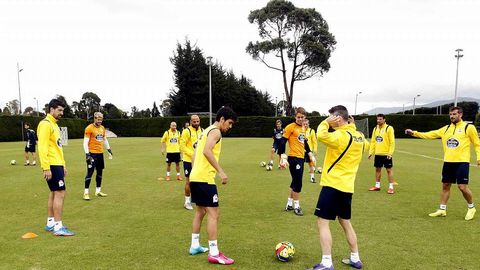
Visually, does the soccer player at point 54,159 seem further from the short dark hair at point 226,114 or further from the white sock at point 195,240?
the short dark hair at point 226,114

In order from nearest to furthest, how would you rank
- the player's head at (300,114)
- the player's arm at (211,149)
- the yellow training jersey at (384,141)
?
the player's arm at (211,149)
the player's head at (300,114)
the yellow training jersey at (384,141)

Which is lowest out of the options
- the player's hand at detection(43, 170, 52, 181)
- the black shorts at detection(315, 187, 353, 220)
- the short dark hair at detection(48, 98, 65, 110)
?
the black shorts at detection(315, 187, 353, 220)

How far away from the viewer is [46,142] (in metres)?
6.26

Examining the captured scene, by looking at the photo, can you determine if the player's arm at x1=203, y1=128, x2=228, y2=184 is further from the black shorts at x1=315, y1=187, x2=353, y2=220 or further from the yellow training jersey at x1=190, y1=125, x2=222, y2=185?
the black shorts at x1=315, y1=187, x2=353, y2=220

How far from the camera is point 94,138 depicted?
31.7 feet

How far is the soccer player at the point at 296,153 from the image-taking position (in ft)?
25.6

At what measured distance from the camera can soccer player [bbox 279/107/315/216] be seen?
781 centimetres

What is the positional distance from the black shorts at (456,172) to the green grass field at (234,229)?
0.82 metres

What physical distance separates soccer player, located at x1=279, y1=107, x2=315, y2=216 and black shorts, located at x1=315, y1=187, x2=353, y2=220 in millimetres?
2907

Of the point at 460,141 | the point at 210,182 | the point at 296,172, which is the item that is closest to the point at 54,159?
the point at 210,182

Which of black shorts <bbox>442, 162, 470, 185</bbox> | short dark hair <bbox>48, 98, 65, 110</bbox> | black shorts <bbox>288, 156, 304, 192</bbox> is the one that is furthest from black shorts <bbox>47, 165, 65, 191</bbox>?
black shorts <bbox>442, 162, 470, 185</bbox>

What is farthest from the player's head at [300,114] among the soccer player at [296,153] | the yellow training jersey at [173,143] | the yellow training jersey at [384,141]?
the yellow training jersey at [173,143]

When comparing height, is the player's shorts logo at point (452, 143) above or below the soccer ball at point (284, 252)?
above

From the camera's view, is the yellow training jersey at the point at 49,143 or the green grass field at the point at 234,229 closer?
the green grass field at the point at 234,229
